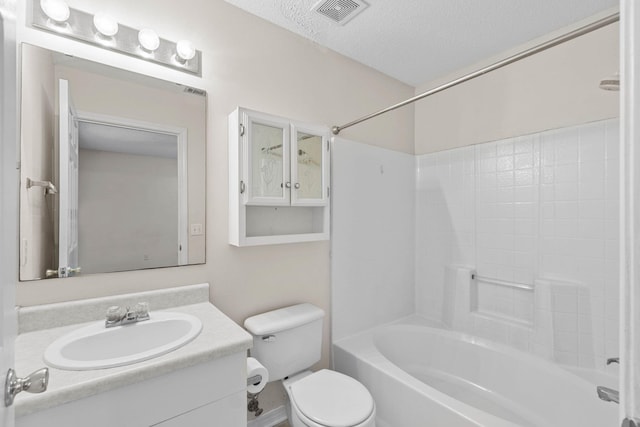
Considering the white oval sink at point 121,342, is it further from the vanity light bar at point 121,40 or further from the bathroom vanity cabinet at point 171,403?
the vanity light bar at point 121,40

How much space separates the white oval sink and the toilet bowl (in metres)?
0.66

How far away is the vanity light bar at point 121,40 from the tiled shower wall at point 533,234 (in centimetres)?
199

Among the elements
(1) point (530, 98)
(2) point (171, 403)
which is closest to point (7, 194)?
(2) point (171, 403)

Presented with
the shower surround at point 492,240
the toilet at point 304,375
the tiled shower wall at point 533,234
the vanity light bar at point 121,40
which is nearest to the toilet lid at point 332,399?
the toilet at point 304,375

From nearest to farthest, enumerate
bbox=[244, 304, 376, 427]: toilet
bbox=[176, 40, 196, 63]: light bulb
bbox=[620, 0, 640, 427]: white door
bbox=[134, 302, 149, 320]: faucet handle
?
1. bbox=[620, 0, 640, 427]: white door
2. bbox=[134, 302, 149, 320]: faucet handle
3. bbox=[244, 304, 376, 427]: toilet
4. bbox=[176, 40, 196, 63]: light bulb

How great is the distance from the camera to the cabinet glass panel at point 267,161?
1.60 m

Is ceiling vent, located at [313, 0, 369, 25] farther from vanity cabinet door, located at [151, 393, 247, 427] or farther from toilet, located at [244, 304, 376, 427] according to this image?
vanity cabinet door, located at [151, 393, 247, 427]

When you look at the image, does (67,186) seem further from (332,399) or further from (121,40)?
(332,399)

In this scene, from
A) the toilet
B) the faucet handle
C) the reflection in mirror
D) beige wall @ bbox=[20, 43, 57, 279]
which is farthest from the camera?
the reflection in mirror

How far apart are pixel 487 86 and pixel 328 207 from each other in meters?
1.56

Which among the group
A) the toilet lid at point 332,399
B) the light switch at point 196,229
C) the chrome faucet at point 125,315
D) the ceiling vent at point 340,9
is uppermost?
the ceiling vent at point 340,9

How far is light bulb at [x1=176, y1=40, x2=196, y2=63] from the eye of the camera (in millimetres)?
1473

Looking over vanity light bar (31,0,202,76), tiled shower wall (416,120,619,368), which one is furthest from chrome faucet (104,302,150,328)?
tiled shower wall (416,120,619,368)

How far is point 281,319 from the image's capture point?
1.65 meters
